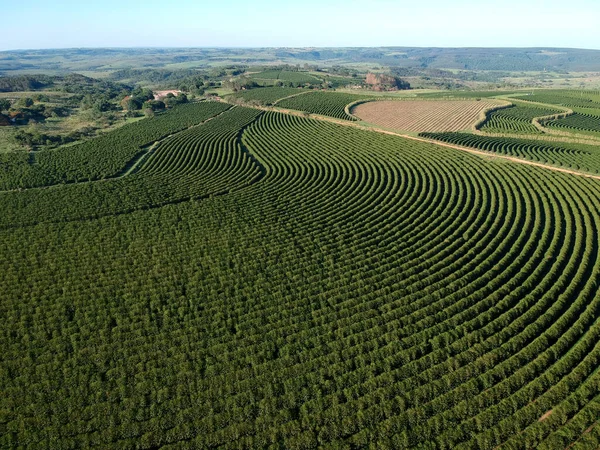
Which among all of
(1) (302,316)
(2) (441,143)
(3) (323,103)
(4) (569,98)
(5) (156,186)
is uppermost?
(4) (569,98)

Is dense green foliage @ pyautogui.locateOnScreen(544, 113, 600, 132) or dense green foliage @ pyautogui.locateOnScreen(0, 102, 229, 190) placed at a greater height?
dense green foliage @ pyautogui.locateOnScreen(544, 113, 600, 132)

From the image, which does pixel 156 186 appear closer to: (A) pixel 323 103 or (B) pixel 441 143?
(B) pixel 441 143

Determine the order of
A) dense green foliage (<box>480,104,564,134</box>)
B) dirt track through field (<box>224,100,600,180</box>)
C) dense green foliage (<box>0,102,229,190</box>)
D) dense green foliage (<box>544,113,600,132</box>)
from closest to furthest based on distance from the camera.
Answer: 1. dense green foliage (<box>0,102,229,190</box>)
2. dirt track through field (<box>224,100,600,180</box>)
3. dense green foliage (<box>480,104,564,134</box>)
4. dense green foliage (<box>544,113,600,132</box>)

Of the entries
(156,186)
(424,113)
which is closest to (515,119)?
(424,113)

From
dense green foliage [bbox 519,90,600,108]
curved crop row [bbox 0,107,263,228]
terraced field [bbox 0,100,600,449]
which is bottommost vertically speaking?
terraced field [bbox 0,100,600,449]

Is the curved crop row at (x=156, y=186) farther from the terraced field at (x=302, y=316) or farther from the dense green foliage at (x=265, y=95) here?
the dense green foliage at (x=265, y=95)

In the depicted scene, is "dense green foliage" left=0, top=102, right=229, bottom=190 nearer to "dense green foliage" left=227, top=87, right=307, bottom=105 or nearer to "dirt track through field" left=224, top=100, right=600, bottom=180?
"dirt track through field" left=224, top=100, right=600, bottom=180

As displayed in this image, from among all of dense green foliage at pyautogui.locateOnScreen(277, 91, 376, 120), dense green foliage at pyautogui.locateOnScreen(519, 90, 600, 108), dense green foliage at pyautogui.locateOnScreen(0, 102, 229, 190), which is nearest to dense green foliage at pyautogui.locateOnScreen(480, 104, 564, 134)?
dense green foliage at pyautogui.locateOnScreen(519, 90, 600, 108)
